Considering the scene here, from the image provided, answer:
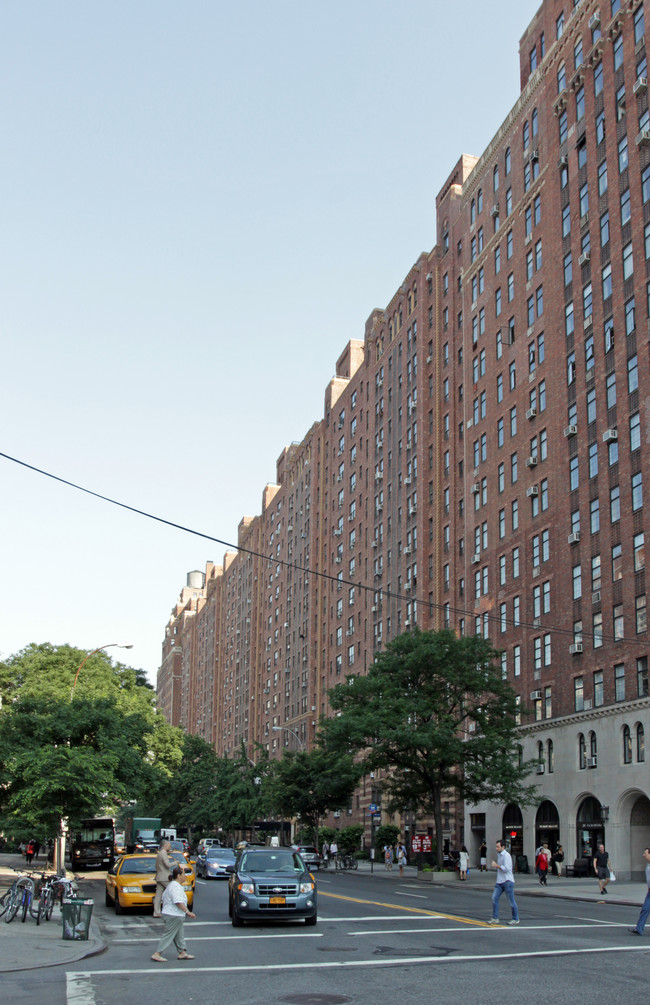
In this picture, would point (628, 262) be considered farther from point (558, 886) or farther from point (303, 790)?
point (303, 790)

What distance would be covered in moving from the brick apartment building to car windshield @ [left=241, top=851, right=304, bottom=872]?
61.0 ft

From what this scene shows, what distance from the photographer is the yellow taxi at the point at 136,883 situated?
2530 centimetres

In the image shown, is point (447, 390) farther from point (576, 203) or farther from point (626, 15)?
point (626, 15)

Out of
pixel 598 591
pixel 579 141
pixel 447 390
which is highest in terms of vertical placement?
pixel 579 141

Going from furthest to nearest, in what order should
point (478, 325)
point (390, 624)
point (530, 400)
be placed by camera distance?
point (390, 624) < point (478, 325) < point (530, 400)

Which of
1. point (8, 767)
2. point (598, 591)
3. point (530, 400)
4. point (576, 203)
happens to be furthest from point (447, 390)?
point (8, 767)

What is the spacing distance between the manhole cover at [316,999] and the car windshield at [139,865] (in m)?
14.9

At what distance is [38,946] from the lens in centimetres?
1750

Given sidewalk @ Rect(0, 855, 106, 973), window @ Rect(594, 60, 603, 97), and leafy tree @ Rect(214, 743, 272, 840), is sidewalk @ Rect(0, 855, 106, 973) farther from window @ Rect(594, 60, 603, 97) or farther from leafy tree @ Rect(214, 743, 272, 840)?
leafy tree @ Rect(214, 743, 272, 840)

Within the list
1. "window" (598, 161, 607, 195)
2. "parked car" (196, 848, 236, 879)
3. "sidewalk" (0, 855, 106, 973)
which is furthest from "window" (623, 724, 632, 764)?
"sidewalk" (0, 855, 106, 973)

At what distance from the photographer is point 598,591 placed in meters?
46.3

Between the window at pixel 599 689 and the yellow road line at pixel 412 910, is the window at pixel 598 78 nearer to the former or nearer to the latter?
the window at pixel 599 689

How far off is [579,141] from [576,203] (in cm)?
333

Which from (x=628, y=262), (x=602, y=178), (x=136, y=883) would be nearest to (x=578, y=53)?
(x=602, y=178)
